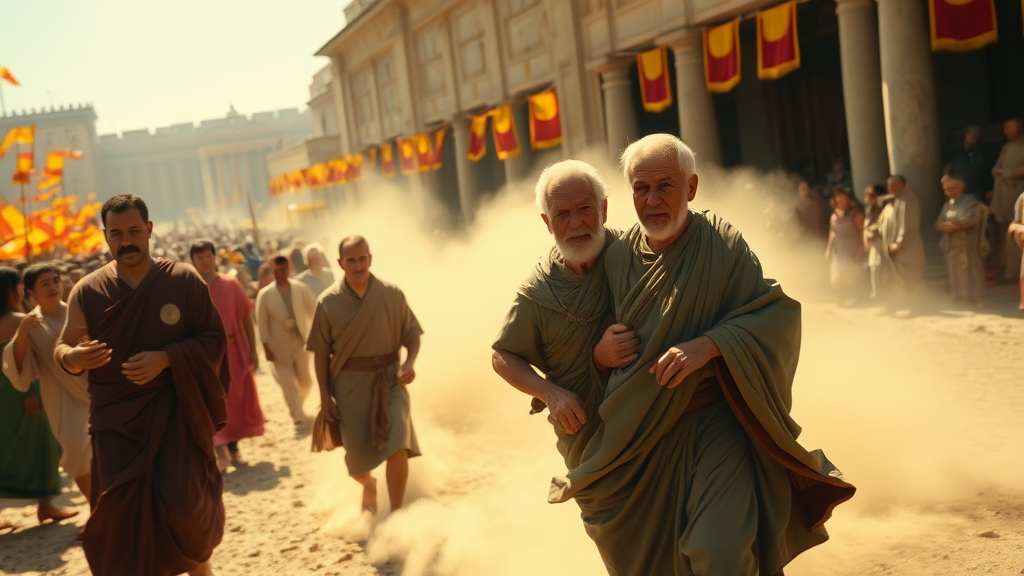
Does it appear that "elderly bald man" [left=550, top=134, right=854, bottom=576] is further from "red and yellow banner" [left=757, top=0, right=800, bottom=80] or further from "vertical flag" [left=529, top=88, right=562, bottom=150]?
"vertical flag" [left=529, top=88, right=562, bottom=150]

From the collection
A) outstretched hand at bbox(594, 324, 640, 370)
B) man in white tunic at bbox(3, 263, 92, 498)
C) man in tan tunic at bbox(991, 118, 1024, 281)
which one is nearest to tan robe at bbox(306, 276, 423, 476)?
man in white tunic at bbox(3, 263, 92, 498)

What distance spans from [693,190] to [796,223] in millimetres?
10182

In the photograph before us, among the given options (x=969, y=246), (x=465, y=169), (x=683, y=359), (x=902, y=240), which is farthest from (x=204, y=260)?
(x=465, y=169)

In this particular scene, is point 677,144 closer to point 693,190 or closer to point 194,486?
point 693,190

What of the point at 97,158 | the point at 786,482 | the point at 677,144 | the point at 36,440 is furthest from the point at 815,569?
the point at 97,158

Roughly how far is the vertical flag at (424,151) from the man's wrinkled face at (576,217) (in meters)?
23.7

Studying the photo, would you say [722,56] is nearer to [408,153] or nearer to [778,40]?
[778,40]

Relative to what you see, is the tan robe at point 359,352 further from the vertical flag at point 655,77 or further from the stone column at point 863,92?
the vertical flag at point 655,77

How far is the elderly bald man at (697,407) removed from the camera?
10.8ft

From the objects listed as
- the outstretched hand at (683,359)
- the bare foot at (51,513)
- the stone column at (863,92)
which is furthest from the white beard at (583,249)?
the stone column at (863,92)

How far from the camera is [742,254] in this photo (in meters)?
3.42

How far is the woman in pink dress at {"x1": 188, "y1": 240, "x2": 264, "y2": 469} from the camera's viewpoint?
29.8ft

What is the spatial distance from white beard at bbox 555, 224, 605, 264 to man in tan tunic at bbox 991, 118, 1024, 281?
27.9ft

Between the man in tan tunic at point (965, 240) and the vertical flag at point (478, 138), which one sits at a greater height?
the vertical flag at point (478, 138)
